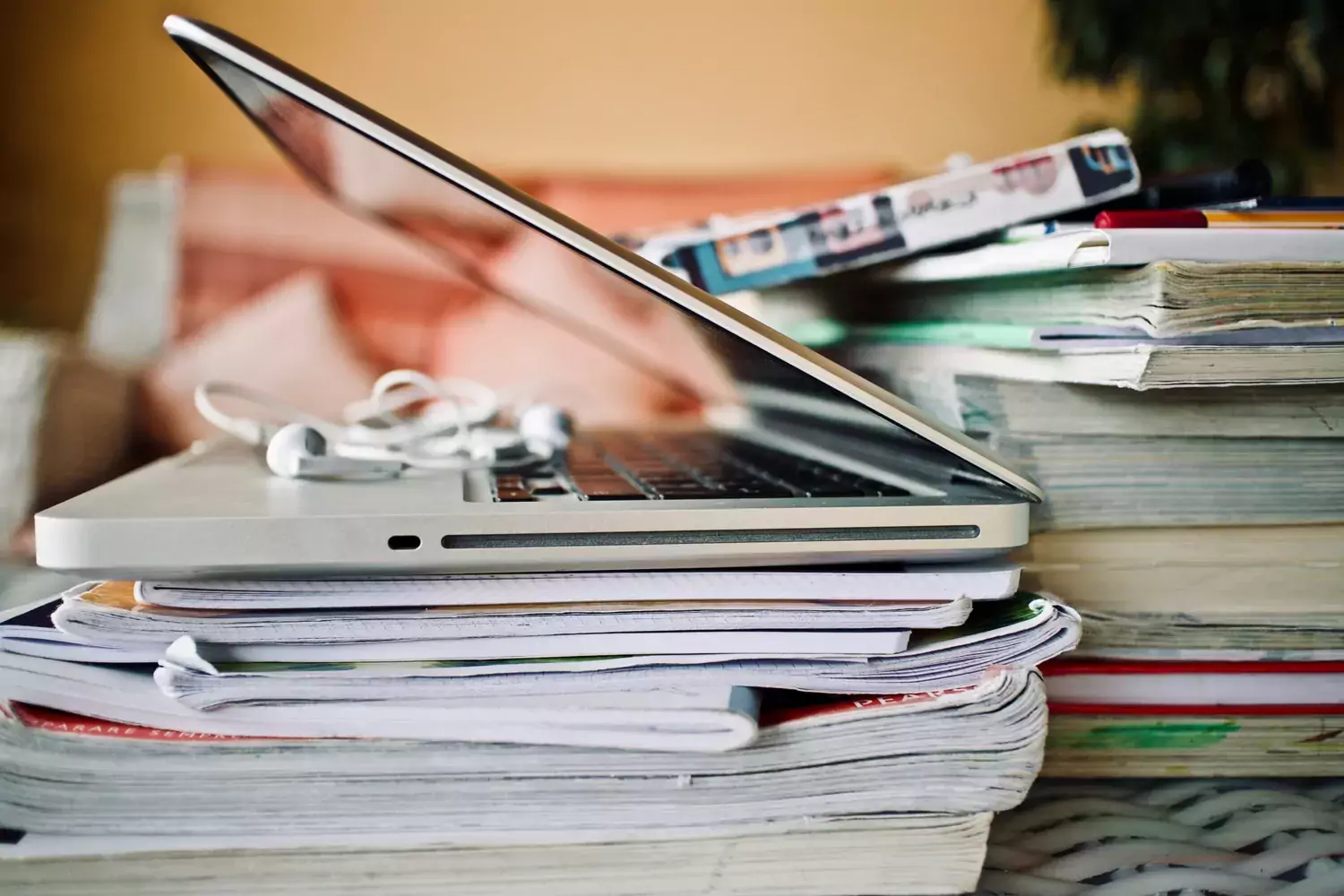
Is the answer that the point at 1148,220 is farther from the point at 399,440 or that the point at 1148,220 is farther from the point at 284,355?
the point at 284,355

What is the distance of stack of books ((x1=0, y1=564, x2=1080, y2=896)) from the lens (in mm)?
406

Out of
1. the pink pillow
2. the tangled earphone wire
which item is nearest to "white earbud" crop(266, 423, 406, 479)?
the tangled earphone wire

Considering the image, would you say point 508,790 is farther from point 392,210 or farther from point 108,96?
point 108,96

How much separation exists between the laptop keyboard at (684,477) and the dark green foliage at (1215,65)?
3.69 feet

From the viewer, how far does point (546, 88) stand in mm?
1927

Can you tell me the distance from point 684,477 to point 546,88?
1.57 meters

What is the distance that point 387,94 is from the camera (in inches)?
74.9

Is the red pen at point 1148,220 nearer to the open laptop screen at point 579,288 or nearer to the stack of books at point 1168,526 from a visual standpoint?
the stack of books at point 1168,526

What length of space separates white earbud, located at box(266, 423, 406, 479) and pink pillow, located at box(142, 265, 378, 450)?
0.94 metres

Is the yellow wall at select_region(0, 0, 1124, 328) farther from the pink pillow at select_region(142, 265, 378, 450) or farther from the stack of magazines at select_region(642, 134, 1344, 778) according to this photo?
the stack of magazines at select_region(642, 134, 1344, 778)

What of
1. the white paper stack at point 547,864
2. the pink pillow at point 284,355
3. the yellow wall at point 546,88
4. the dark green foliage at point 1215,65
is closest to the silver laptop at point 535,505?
the white paper stack at point 547,864

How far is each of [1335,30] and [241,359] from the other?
1618 mm

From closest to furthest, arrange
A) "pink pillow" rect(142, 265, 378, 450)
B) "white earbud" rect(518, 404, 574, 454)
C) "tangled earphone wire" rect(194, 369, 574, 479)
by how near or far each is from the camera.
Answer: "tangled earphone wire" rect(194, 369, 574, 479), "white earbud" rect(518, 404, 574, 454), "pink pillow" rect(142, 265, 378, 450)

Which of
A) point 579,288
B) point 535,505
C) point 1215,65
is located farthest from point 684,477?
point 1215,65
